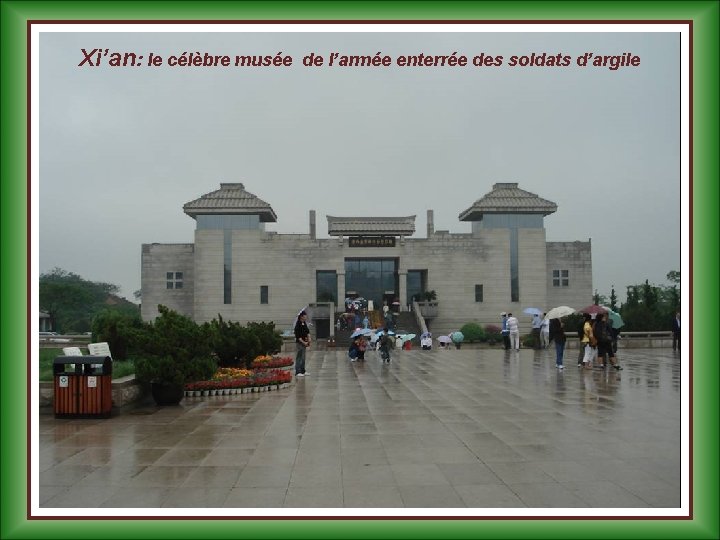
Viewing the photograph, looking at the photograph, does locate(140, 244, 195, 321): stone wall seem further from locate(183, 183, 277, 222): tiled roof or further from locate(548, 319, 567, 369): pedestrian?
locate(548, 319, 567, 369): pedestrian

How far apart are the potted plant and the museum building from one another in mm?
40548

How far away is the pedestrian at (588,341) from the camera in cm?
1730

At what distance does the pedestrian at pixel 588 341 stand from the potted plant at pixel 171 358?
10284mm

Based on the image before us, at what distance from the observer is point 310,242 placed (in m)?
53.9

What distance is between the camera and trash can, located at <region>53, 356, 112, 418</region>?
966 centimetres

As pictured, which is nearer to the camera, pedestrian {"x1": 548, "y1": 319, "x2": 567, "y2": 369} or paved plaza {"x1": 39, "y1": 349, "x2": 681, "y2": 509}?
paved plaza {"x1": 39, "y1": 349, "x2": 681, "y2": 509}

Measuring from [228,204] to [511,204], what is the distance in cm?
2329

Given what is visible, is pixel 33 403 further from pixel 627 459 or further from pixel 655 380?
pixel 655 380

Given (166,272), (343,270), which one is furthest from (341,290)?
(166,272)

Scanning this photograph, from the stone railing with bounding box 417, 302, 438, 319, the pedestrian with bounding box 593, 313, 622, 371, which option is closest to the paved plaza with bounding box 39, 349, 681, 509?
the pedestrian with bounding box 593, 313, 622, 371

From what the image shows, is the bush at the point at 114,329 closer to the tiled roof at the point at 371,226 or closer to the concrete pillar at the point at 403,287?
the tiled roof at the point at 371,226

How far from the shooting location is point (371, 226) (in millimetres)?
52625

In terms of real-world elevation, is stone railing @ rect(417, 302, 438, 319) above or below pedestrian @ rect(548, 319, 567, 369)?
below
